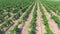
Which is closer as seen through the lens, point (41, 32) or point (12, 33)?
point (12, 33)

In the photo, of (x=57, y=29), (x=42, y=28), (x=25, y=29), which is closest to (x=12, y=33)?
(x=25, y=29)

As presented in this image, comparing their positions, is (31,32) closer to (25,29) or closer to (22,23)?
(25,29)

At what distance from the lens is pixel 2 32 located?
1020 cm

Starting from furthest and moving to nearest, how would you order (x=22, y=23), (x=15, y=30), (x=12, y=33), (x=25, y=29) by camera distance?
(x=22, y=23)
(x=25, y=29)
(x=15, y=30)
(x=12, y=33)

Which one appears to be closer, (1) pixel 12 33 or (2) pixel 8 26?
(1) pixel 12 33

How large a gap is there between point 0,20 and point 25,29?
2883mm

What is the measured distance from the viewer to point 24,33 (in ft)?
33.1

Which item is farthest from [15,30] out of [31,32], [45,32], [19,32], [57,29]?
[57,29]

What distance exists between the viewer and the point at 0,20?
1311cm

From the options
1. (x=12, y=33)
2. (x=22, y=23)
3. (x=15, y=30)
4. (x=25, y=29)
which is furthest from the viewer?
(x=22, y=23)

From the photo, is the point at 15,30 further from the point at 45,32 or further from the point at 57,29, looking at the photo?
the point at 57,29

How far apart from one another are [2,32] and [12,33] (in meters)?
0.85

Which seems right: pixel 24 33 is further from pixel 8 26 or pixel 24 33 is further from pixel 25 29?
pixel 8 26

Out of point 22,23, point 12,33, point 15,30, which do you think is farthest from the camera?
point 22,23
